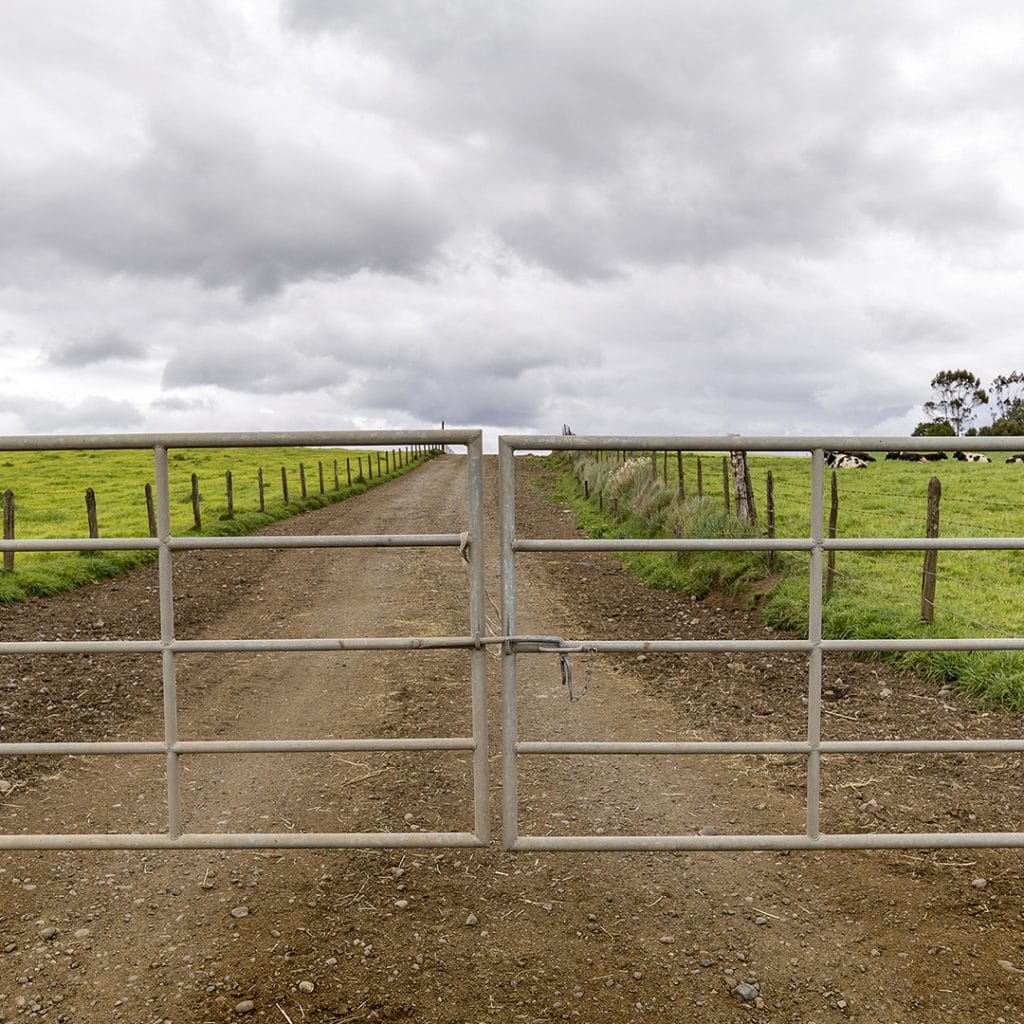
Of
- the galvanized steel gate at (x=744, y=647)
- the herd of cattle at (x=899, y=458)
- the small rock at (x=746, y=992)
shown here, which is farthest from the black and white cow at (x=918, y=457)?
the small rock at (x=746, y=992)

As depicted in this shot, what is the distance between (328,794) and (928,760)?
4.29 meters

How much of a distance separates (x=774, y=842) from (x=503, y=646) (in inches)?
63.4

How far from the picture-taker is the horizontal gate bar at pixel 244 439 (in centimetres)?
384

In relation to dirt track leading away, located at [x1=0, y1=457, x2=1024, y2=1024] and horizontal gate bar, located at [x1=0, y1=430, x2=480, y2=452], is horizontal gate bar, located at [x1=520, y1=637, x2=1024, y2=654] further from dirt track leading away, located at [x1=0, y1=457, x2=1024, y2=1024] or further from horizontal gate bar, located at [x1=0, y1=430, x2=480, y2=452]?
dirt track leading away, located at [x1=0, y1=457, x2=1024, y2=1024]

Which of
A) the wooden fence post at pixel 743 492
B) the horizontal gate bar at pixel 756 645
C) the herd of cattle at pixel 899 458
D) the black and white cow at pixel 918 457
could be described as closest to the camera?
the horizontal gate bar at pixel 756 645

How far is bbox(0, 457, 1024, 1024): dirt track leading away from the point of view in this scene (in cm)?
349

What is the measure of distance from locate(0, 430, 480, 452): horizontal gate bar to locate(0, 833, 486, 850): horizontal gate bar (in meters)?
1.85

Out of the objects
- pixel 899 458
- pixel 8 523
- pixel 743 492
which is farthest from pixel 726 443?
pixel 899 458

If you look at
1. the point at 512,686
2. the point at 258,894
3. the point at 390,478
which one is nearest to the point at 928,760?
the point at 512,686

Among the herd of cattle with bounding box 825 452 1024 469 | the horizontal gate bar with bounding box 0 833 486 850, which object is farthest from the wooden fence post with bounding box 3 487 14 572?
the herd of cattle with bounding box 825 452 1024 469

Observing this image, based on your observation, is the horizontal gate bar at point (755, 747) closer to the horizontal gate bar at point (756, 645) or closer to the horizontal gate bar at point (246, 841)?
the horizontal gate bar at point (756, 645)

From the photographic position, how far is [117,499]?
27469 millimetres

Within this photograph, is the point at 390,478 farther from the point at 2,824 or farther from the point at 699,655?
the point at 2,824

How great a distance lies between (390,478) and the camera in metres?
38.6
